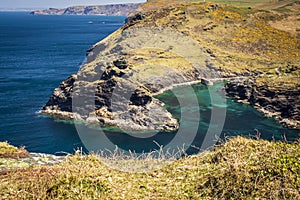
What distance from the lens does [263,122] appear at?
231 ft

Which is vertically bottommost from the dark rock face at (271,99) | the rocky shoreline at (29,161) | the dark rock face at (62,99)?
the dark rock face at (271,99)

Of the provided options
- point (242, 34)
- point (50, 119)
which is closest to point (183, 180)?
point (50, 119)

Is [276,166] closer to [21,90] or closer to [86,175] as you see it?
[86,175]

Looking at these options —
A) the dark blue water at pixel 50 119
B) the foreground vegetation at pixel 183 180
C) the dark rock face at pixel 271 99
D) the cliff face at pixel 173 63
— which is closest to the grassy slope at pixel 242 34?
the cliff face at pixel 173 63

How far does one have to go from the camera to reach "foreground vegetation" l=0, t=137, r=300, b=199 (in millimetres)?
7836

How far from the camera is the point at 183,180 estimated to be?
30.9ft

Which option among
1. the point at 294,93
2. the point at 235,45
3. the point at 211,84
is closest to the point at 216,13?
the point at 235,45

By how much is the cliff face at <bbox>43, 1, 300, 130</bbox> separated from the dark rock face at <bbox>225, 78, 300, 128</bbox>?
0.87 ft

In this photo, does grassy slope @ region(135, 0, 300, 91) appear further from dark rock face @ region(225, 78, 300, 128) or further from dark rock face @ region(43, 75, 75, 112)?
dark rock face @ region(43, 75, 75, 112)

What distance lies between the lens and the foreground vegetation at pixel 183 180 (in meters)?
7.84

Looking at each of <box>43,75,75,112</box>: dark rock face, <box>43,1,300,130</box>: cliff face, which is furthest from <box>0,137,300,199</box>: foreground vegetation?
<box>43,75,75,112</box>: dark rock face

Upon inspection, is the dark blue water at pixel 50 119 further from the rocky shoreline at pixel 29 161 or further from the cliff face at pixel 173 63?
the rocky shoreline at pixel 29 161

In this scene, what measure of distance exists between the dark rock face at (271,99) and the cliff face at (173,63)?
26 cm

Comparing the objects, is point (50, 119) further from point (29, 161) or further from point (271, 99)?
point (29, 161)
